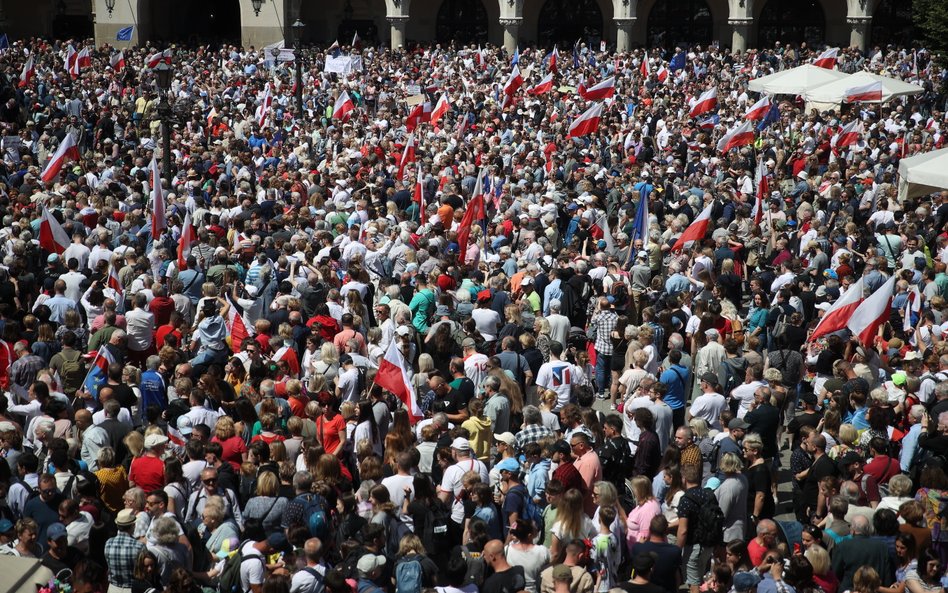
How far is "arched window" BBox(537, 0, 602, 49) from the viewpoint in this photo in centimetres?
4909

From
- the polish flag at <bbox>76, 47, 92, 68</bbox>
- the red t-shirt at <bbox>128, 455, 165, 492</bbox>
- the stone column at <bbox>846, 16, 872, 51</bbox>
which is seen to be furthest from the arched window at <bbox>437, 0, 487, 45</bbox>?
the red t-shirt at <bbox>128, 455, 165, 492</bbox>

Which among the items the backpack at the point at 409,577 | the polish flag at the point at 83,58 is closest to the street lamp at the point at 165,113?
the polish flag at the point at 83,58

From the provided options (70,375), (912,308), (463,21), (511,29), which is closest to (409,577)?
(70,375)

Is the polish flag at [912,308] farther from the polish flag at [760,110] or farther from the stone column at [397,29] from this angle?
the stone column at [397,29]

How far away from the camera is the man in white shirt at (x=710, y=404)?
10219mm

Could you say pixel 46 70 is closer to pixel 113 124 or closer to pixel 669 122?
pixel 113 124

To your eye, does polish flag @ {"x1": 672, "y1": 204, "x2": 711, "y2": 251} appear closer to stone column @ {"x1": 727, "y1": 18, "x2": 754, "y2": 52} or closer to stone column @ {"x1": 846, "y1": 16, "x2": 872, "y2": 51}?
stone column @ {"x1": 727, "y1": 18, "x2": 754, "y2": 52}

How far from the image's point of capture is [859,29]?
42.7 m

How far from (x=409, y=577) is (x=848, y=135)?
1750 cm

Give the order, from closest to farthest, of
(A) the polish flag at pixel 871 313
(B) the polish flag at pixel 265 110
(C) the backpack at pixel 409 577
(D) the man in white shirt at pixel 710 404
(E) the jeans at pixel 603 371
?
1. (C) the backpack at pixel 409 577
2. (D) the man in white shirt at pixel 710 404
3. (A) the polish flag at pixel 871 313
4. (E) the jeans at pixel 603 371
5. (B) the polish flag at pixel 265 110

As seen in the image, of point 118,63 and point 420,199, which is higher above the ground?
point 118,63

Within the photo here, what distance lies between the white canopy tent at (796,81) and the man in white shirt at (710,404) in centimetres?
1477

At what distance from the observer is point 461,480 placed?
860 cm

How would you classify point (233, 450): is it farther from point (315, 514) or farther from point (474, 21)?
point (474, 21)
